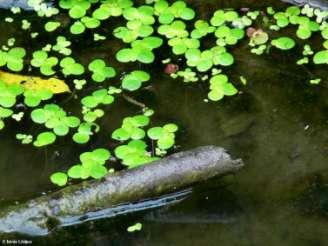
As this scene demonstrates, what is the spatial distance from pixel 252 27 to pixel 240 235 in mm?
1652

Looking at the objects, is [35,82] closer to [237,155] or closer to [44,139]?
[44,139]

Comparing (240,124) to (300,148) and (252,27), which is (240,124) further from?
(252,27)

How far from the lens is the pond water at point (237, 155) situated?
278 cm

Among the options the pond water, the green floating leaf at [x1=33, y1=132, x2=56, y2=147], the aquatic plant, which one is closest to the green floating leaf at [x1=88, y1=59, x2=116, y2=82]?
the aquatic plant

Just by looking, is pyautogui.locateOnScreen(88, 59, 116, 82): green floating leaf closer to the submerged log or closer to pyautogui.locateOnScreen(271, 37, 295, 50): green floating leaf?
the submerged log

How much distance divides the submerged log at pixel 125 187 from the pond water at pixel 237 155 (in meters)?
0.08

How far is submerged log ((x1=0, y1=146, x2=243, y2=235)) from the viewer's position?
8.96 ft

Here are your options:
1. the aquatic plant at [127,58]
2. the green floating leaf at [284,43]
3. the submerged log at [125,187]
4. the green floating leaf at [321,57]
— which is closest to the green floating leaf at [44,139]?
the aquatic plant at [127,58]

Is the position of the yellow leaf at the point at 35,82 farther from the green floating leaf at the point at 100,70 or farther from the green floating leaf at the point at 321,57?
the green floating leaf at the point at 321,57

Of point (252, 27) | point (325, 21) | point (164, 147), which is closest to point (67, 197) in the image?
point (164, 147)

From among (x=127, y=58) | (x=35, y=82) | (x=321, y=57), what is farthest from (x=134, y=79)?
(x=321, y=57)

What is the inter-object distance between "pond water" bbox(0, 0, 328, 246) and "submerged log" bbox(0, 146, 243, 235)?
8 cm

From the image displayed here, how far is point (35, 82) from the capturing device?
3541 mm

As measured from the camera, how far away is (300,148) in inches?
124
